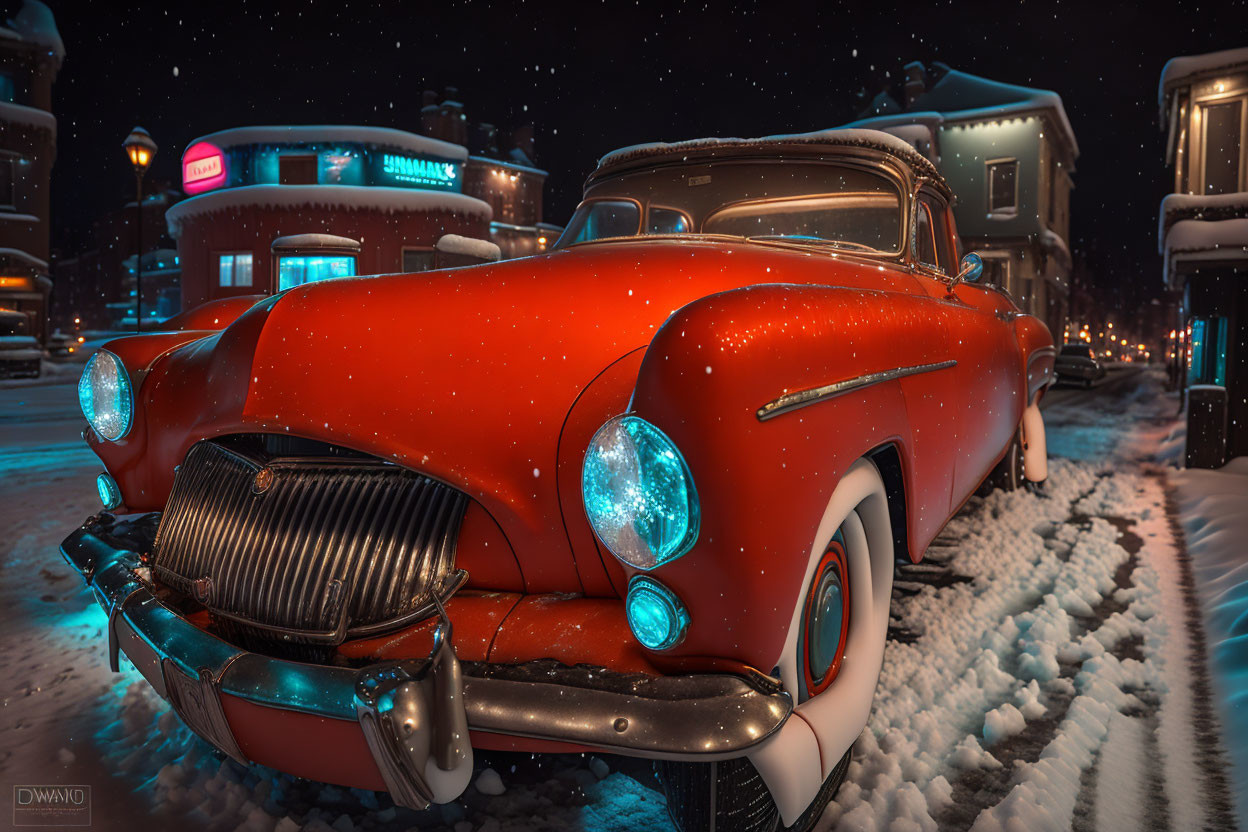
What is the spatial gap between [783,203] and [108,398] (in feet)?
7.98

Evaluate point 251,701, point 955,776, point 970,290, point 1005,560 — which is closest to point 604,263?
point 251,701

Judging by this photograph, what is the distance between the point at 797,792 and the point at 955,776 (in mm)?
756

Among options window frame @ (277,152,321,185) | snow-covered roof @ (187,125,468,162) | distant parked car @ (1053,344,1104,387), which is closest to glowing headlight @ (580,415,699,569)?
distant parked car @ (1053,344,1104,387)

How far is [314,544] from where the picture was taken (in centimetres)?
171

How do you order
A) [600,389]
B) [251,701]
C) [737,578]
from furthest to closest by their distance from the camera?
[600,389], [251,701], [737,578]

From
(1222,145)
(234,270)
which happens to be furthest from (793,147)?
(234,270)

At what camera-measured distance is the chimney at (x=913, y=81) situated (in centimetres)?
2569

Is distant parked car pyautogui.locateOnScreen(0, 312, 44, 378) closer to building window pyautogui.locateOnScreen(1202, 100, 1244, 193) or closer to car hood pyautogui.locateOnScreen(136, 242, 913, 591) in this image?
car hood pyautogui.locateOnScreen(136, 242, 913, 591)

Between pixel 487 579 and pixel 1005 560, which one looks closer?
pixel 487 579

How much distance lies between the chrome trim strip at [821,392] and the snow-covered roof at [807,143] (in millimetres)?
1312

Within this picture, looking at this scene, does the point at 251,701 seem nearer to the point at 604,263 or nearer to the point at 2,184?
the point at 604,263

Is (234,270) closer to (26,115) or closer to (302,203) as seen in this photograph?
(302,203)

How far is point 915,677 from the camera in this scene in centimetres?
245

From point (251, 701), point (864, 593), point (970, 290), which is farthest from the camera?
point (970, 290)
